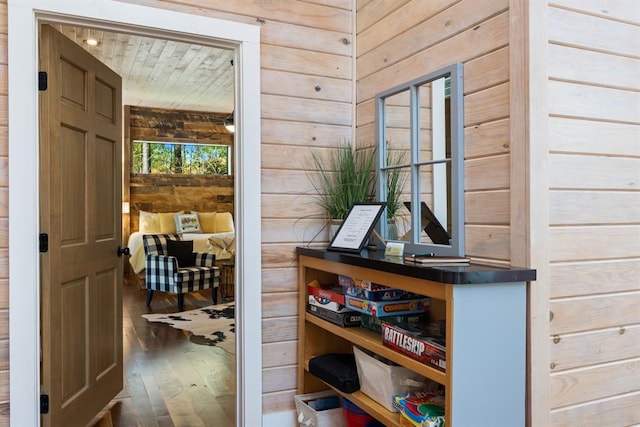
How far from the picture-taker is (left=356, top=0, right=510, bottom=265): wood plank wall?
5.76ft

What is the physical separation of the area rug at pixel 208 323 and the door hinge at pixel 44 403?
6.14ft

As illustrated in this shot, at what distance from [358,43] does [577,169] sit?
144cm

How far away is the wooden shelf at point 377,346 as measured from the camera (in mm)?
1638

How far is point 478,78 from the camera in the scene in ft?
6.17

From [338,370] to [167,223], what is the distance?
647cm

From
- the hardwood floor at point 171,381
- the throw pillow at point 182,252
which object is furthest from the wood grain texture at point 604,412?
the throw pillow at point 182,252

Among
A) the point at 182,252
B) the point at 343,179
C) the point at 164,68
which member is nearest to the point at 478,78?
the point at 343,179

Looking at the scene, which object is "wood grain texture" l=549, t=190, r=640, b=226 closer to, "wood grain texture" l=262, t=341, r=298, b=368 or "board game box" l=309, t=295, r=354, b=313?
"board game box" l=309, t=295, r=354, b=313

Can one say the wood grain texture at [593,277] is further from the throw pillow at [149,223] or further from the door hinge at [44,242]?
the throw pillow at [149,223]

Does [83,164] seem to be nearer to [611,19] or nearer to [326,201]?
[326,201]

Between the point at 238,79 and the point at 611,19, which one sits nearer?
the point at 611,19

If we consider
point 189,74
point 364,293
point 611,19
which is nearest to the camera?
point 611,19

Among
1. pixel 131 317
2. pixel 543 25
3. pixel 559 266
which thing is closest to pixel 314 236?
pixel 559 266

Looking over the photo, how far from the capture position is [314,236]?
2686mm
